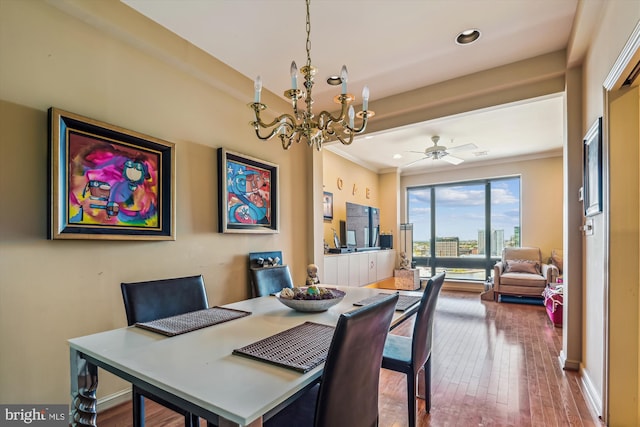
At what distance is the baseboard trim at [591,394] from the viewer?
6.61ft

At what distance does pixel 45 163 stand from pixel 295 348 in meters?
1.72

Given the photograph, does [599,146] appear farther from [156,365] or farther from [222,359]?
[156,365]

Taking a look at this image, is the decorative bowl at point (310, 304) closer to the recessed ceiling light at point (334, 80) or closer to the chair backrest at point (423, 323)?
the chair backrest at point (423, 323)

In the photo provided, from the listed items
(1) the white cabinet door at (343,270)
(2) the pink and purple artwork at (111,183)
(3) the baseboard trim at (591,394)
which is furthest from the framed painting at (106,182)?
(3) the baseboard trim at (591,394)

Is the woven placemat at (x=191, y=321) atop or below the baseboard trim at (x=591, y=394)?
atop

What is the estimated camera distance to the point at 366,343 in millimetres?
1113

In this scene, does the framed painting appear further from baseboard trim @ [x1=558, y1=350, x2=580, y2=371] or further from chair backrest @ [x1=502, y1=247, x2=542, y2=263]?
chair backrest @ [x1=502, y1=247, x2=542, y2=263]

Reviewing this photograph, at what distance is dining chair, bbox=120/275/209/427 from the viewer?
1.62m

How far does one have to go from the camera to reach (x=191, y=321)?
1619 millimetres

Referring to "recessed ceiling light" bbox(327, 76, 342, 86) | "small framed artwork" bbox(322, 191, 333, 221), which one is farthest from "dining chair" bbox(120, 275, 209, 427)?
"small framed artwork" bbox(322, 191, 333, 221)

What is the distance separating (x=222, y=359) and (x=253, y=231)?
6.57ft

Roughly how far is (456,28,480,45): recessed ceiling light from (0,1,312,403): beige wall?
6.05 feet

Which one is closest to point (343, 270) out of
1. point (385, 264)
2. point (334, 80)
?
point (385, 264)

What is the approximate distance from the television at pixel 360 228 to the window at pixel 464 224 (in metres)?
1.20
